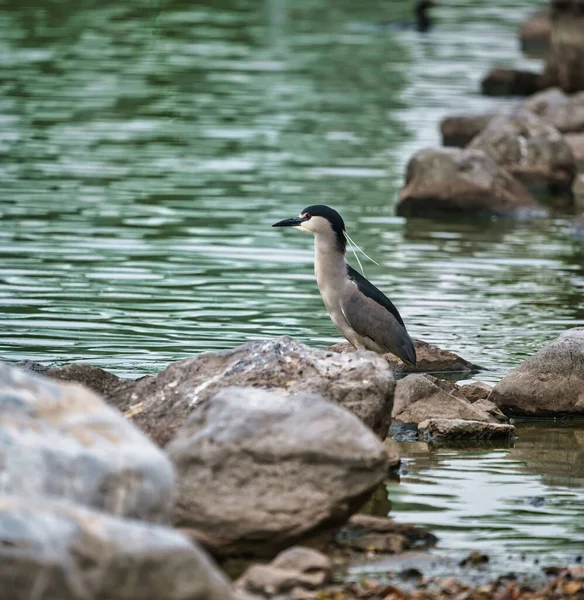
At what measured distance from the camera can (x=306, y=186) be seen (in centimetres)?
2273

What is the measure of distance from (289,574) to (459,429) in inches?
138

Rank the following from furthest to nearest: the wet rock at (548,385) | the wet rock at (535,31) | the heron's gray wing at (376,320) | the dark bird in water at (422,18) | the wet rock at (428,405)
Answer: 1. the dark bird in water at (422,18)
2. the wet rock at (535,31)
3. the heron's gray wing at (376,320)
4. the wet rock at (548,385)
5. the wet rock at (428,405)

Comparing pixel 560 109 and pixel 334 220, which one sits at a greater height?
pixel 334 220

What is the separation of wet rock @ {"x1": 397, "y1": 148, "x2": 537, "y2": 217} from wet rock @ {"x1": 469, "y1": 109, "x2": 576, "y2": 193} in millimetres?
Result: 2144

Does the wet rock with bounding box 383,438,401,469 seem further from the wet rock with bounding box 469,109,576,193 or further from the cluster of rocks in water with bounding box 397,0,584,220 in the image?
the wet rock with bounding box 469,109,576,193

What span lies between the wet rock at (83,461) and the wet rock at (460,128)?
69.5 feet

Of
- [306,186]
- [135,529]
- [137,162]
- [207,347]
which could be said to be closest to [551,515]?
[135,529]

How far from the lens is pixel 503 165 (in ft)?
78.2

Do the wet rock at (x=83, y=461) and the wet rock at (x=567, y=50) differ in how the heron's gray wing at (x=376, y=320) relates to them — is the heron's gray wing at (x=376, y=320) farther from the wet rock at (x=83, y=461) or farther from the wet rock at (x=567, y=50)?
the wet rock at (x=567, y=50)

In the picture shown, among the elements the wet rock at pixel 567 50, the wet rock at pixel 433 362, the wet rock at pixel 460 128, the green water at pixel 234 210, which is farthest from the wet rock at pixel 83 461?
the wet rock at pixel 567 50

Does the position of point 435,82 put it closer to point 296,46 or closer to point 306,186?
point 296,46

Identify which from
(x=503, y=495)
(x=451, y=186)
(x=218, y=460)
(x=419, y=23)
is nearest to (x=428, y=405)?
(x=503, y=495)

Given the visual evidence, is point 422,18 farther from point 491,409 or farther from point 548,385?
point 491,409

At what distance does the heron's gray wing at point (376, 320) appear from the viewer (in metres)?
11.5
